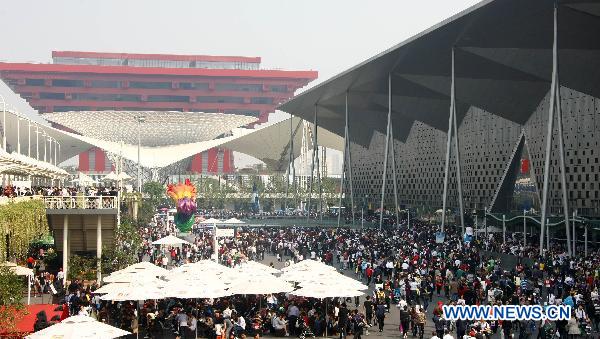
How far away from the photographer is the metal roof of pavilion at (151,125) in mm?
139875

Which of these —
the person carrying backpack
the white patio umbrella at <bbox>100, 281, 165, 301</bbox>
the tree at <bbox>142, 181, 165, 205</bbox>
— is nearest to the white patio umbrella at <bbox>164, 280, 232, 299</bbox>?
the white patio umbrella at <bbox>100, 281, 165, 301</bbox>

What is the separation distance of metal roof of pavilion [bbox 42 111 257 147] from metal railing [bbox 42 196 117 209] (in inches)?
3974

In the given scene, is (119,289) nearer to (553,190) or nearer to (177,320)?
(177,320)

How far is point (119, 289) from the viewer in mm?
25109

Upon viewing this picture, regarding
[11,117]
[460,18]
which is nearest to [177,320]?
[460,18]

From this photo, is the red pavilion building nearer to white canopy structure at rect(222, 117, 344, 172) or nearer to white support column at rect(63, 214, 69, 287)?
white canopy structure at rect(222, 117, 344, 172)

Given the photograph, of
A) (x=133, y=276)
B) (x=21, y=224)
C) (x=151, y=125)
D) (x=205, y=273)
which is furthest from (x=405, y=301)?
(x=151, y=125)

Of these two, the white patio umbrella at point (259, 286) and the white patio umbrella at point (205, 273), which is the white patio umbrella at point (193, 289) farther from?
the white patio umbrella at point (259, 286)

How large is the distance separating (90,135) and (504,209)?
325ft

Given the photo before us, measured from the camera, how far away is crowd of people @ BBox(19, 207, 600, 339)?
2381cm

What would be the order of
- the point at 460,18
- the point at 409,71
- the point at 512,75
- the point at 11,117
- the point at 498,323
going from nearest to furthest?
the point at 498,323 → the point at 460,18 → the point at 512,75 → the point at 409,71 → the point at 11,117

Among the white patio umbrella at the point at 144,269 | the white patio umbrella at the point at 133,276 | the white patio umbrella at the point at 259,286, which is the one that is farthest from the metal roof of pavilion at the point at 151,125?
the white patio umbrella at the point at 259,286

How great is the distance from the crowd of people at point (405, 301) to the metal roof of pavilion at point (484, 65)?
10.2m

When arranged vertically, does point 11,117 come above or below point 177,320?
above
